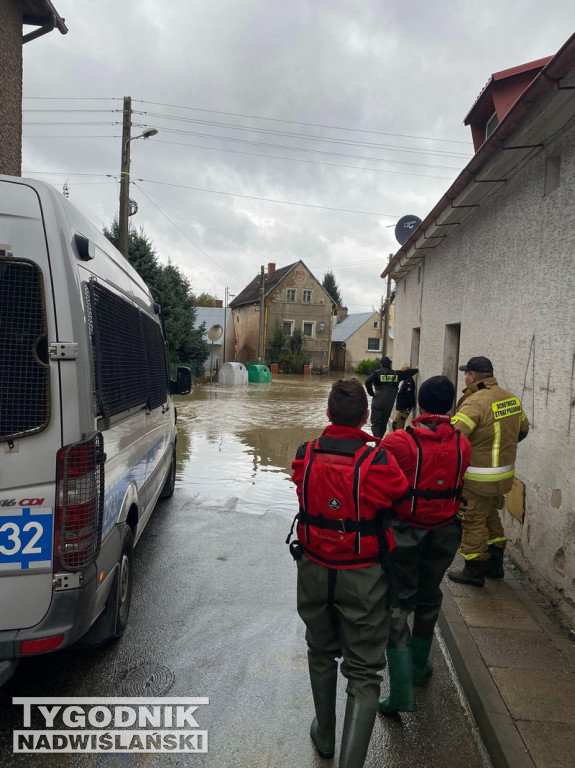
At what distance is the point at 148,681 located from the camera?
3064 mm

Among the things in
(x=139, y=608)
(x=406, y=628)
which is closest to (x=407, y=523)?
(x=406, y=628)

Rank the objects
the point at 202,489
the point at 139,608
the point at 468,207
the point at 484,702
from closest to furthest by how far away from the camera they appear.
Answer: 1. the point at 484,702
2. the point at 139,608
3. the point at 468,207
4. the point at 202,489

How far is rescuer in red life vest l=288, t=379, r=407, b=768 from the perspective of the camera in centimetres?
223

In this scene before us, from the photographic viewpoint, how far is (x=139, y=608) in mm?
3963

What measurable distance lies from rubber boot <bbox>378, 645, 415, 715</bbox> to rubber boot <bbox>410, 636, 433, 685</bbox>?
28cm

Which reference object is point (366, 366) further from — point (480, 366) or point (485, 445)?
point (485, 445)

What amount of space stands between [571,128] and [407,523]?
10.6ft

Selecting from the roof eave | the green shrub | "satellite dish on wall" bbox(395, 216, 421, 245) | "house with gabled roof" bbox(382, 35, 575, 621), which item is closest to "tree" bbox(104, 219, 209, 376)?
"satellite dish on wall" bbox(395, 216, 421, 245)

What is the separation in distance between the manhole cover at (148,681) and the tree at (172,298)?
16.2 m

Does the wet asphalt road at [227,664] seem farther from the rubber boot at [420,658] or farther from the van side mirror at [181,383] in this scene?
the van side mirror at [181,383]

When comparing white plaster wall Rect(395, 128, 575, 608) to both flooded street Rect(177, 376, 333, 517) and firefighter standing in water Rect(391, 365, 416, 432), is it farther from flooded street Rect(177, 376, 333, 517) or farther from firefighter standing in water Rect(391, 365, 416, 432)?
firefighter standing in water Rect(391, 365, 416, 432)

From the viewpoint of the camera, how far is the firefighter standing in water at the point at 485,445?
3.92 meters

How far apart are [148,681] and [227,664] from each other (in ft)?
1.54

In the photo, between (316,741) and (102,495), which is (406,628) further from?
(102,495)
